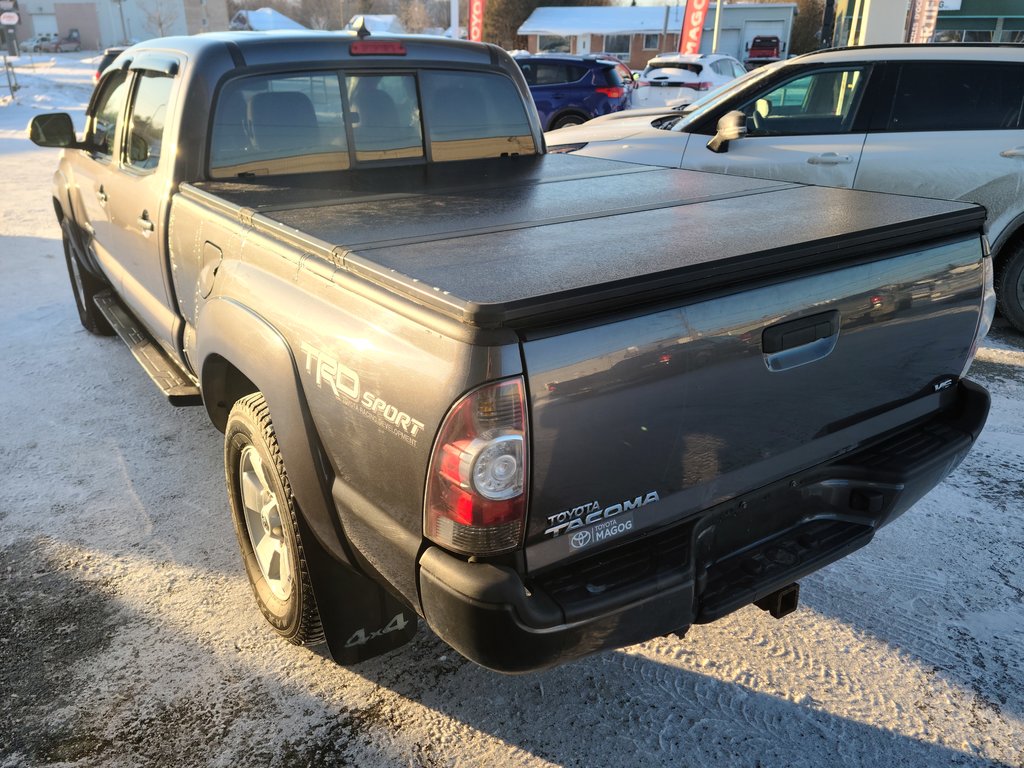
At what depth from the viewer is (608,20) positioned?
47.0 m

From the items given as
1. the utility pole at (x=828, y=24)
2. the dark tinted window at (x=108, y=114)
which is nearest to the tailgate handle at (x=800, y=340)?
the dark tinted window at (x=108, y=114)

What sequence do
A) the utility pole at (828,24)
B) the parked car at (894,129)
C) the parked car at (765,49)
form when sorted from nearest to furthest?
the parked car at (894,129)
the utility pole at (828,24)
the parked car at (765,49)

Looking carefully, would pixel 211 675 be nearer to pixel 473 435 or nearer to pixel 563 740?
pixel 563 740

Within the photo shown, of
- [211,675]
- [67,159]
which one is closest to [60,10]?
[67,159]

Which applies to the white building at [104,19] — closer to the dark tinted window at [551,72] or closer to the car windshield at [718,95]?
the dark tinted window at [551,72]

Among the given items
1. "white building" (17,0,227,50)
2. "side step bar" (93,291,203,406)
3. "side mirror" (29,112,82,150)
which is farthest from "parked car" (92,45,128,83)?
"white building" (17,0,227,50)

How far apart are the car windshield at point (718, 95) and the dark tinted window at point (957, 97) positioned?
3.07 ft

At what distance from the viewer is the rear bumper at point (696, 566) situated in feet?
6.00

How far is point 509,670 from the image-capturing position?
1.88 meters

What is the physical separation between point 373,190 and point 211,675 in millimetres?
1944

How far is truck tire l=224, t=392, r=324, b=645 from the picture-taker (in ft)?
7.93

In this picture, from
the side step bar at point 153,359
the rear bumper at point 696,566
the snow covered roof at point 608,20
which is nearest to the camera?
the rear bumper at point 696,566

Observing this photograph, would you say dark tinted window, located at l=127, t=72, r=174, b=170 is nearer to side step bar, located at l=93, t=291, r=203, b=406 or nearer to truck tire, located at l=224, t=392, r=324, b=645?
side step bar, located at l=93, t=291, r=203, b=406

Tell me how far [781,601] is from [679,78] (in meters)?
18.8
